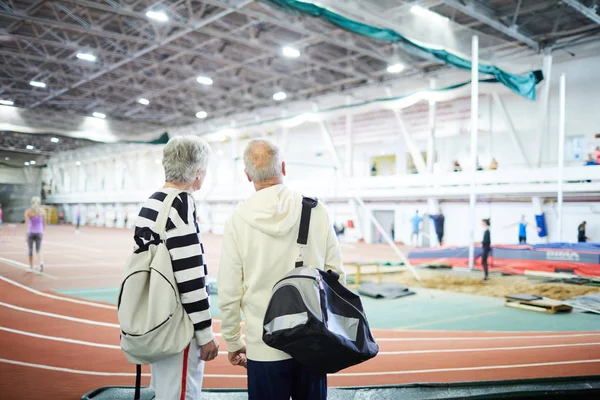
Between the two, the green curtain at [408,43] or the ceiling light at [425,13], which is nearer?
the green curtain at [408,43]

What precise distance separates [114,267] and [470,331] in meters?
10.9

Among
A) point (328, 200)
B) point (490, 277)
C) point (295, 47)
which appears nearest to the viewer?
point (490, 277)

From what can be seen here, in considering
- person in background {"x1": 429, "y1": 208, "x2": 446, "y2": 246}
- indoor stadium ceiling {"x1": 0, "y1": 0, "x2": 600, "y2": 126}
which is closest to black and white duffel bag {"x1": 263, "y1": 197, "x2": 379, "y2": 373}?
indoor stadium ceiling {"x1": 0, "y1": 0, "x2": 600, "y2": 126}

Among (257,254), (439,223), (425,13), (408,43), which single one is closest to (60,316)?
(257,254)

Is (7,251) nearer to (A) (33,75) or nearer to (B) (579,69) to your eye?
(A) (33,75)

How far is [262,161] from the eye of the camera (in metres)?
2.27

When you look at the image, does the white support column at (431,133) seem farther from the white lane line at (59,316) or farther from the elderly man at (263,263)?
the elderly man at (263,263)

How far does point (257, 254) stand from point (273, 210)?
0.23m

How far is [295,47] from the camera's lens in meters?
19.1

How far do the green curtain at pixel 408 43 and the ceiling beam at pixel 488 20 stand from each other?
5.52 ft

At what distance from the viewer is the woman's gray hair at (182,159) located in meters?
2.48

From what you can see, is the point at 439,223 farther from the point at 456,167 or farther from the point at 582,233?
the point at 582,233

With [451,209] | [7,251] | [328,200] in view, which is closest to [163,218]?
[7,251]

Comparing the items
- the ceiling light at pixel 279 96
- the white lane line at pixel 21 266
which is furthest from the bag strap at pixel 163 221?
the ceiling light at pixel 279 96
